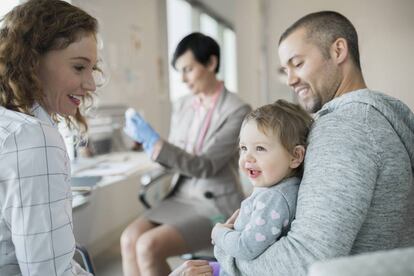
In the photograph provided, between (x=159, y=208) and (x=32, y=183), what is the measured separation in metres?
1.04

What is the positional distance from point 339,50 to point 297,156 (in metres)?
0.32

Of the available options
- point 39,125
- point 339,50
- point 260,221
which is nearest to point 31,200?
point 39,125

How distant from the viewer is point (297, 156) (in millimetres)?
975

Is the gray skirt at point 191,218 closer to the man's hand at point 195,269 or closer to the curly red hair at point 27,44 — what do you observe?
the man's hand at point 195,269

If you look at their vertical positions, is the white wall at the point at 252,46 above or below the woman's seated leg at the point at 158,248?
above

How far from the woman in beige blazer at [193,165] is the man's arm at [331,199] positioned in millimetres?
842

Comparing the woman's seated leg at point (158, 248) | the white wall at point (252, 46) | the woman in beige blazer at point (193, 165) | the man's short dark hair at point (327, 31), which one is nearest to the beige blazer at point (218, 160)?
the woman in beige blazer at point (193, 165)

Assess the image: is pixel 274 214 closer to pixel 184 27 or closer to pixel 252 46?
pixel 252 46

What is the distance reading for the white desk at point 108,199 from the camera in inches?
84.7

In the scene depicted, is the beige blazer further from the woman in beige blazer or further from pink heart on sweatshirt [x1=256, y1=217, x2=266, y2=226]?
pink heart on sweatshirt [x1=256, y1=217, x2=266, y2=226]

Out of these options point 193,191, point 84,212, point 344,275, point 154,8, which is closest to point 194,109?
point 193,191

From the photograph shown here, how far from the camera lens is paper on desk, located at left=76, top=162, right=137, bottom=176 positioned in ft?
7.04

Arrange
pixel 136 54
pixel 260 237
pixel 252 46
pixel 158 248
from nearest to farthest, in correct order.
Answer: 1. pixel 260 237
2. pixel 158 248
3. pixel 252 46
4. pixel 136 54

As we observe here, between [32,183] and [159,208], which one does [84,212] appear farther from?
[32,183]
